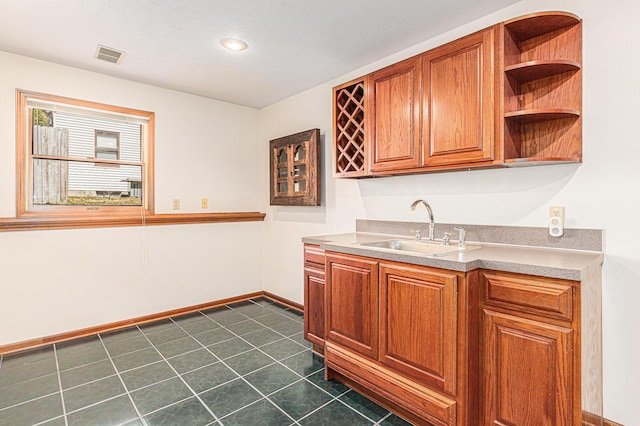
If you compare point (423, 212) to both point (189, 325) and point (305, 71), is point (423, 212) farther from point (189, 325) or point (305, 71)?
point (189, 325)

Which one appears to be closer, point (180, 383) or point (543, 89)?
point (543, 89)

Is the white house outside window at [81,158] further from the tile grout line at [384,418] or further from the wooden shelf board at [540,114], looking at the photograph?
the wooden shelf board at [540,114]

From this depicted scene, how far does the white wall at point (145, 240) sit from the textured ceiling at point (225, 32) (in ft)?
0.89

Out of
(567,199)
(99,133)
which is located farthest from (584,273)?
(99,133)

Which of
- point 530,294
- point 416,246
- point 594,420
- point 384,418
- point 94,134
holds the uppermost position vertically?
point 94,134

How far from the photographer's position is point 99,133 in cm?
330

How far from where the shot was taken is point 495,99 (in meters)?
1.88

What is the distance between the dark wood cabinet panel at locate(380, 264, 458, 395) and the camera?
166cm

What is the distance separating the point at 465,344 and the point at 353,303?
73 cm

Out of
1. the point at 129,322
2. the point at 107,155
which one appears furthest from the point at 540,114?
the point at 129,322

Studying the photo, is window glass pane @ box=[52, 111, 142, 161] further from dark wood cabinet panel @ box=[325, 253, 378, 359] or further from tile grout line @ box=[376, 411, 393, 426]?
tile grout line @ box=[376, 411, 393, 426]

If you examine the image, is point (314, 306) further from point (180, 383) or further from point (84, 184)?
point (84, 184)

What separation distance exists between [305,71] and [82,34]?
69.8 inches

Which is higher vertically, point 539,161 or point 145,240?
point 539,161
